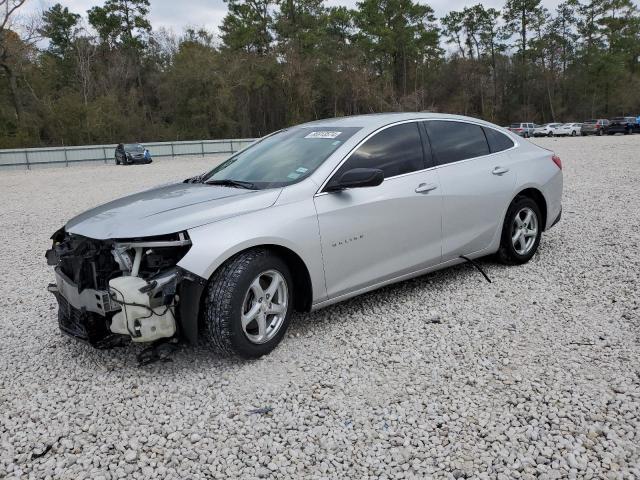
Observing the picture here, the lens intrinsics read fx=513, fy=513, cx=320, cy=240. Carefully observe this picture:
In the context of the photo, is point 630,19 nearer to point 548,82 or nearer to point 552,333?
point 548,82

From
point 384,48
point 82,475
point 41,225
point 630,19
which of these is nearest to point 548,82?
point 630,19

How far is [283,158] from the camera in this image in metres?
4.29

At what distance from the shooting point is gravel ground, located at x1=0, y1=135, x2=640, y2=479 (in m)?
2.55

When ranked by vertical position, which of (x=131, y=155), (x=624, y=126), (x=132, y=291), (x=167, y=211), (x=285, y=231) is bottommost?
(x=132, y=291)

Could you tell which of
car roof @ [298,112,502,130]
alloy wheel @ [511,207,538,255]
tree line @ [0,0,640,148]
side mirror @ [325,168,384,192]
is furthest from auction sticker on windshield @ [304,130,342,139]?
tree line @ [0,0,640,148]

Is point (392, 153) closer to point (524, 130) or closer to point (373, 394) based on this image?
point (373, 394)

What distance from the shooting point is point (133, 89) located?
4944 cm

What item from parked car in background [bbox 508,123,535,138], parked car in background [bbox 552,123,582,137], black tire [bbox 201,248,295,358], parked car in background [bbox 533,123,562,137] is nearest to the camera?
black tire [bbox 201,248,295,358]

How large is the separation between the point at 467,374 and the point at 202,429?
66.0 inches

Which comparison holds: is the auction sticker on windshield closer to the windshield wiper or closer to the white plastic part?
the windshield wiper

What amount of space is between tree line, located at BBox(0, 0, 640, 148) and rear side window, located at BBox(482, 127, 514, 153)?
131 feet

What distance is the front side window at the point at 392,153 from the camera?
4.08 m

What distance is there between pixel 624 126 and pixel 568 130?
6.67 meters

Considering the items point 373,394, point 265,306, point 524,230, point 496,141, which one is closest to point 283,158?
point 265,306
